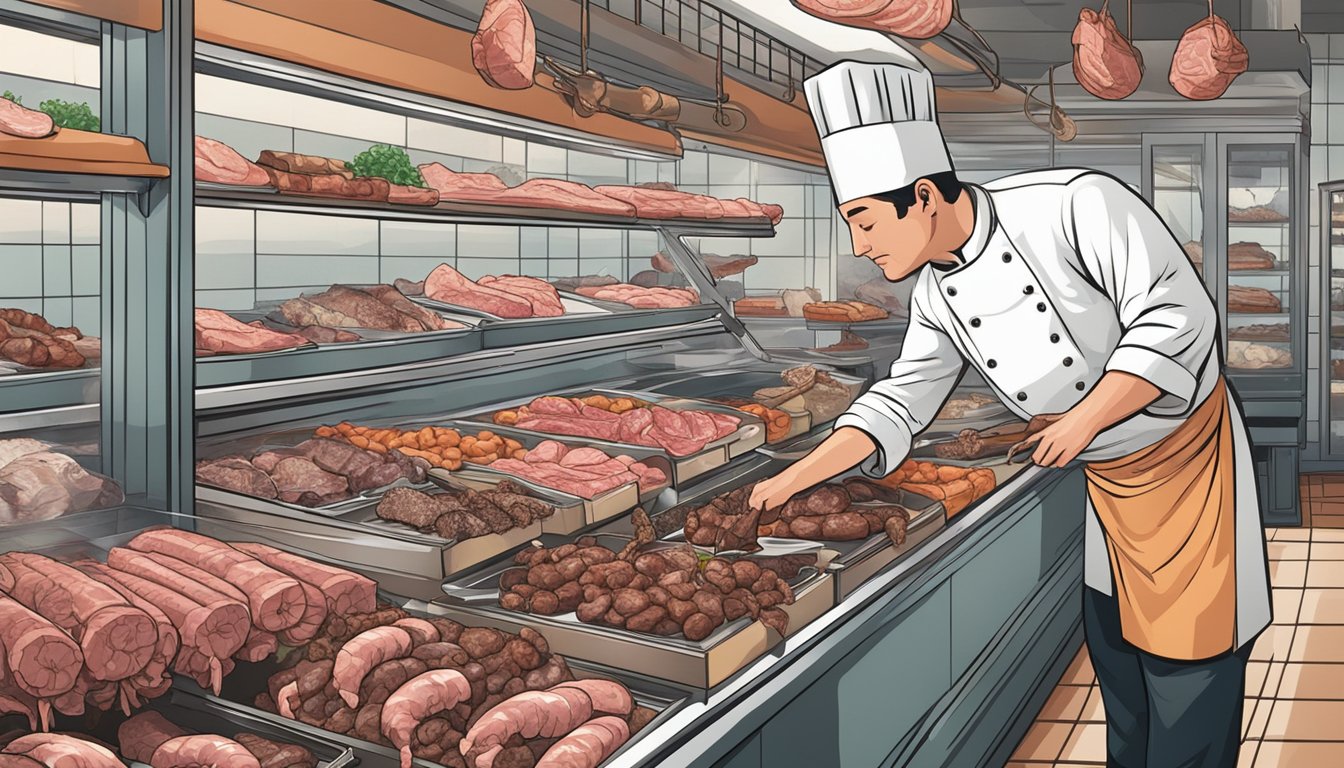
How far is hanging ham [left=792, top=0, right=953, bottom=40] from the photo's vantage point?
2947mm

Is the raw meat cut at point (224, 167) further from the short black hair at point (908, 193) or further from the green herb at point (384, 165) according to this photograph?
the short black hair at point (908, 193)

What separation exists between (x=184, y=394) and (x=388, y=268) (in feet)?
4.46

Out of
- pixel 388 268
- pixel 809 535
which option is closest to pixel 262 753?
pixel 809 535

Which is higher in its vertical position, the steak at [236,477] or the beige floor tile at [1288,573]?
the steak at [236,477]

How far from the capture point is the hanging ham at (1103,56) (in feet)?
12.8

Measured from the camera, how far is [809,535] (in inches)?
107

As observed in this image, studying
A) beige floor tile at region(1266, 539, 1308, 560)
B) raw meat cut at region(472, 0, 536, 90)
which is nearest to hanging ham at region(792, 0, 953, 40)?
raw meat cut at region(472, 0, 536, 90)

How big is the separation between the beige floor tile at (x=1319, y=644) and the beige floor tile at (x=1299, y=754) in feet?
2.46

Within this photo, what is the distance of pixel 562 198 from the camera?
9.83 feet

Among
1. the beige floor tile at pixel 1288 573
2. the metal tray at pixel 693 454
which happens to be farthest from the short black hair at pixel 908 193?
the beige floor tile at pixel 1288 573

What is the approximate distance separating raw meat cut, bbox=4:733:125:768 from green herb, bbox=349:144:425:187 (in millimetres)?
1511

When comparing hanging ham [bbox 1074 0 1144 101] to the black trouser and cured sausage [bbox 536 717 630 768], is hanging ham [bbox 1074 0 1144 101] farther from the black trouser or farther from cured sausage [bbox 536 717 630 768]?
cured sausage [bbox 536 717 630 768]

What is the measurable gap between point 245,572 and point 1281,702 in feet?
11.3

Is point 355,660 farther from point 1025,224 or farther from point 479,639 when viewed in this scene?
point 1025,224
